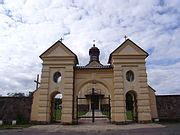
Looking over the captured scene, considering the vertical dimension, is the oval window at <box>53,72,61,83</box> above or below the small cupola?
below

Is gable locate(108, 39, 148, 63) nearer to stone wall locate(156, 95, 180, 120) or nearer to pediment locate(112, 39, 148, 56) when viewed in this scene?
pediment locate(112, 39, 148, 56)

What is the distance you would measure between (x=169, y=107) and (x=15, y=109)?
43.6ft

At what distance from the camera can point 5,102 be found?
20.6m

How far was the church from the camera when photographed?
63.7 feet

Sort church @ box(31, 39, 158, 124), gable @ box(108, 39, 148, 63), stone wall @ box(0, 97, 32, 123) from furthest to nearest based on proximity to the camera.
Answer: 1. gable @ box(108, 39, 148, 63)
2. stone wall @ box(0, 97, 32, 123)
3. church @ box(31, 39, 158, 124)

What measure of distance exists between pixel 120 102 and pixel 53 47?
7585 millimetres

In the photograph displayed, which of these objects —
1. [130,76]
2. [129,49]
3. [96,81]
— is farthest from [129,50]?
[96,81]

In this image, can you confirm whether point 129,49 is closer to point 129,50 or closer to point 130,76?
point 129,50

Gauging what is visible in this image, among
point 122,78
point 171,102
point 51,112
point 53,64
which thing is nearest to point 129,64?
point 122,78

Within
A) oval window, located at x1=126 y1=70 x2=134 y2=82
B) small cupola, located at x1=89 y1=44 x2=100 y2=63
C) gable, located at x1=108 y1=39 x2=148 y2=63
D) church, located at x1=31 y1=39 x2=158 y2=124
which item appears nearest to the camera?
church, located at x1=31 y1=39 x2=158 y2=124

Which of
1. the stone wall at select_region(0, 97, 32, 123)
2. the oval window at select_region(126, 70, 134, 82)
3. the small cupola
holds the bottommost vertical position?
the stone wall at select_region(0, 97, 32, 123)

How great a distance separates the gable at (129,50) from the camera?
67.3 ft

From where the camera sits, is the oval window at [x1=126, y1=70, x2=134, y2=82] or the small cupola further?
the small cupola

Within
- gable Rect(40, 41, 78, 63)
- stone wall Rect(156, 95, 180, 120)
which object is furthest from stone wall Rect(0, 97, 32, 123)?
stone wall Rect(156, 95, 180, 120)
